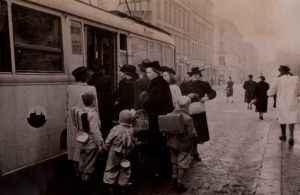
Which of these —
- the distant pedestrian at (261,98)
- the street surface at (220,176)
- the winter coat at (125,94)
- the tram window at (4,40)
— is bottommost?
the street surface at (220,176)

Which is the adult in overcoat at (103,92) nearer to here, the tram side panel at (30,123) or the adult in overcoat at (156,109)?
the tram side panel at (30,123)

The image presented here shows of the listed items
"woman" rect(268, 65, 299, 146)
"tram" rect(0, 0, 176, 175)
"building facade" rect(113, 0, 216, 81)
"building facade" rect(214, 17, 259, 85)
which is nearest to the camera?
"tram" rect(0, 0, 176, 175)

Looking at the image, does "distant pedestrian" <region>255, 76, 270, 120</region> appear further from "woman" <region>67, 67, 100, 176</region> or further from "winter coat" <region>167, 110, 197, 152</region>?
"woman" <region>67, 67, 100, 176</region>

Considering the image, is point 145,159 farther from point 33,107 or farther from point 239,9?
point 239,9

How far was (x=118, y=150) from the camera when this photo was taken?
528cm

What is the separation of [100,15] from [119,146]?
3838 millimetres

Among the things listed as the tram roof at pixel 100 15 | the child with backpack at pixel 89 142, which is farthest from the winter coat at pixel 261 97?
the child with backpack at pixel 89 142

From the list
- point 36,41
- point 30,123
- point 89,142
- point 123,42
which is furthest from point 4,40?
point 123,42

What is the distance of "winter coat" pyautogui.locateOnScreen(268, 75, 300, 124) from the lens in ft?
30.4

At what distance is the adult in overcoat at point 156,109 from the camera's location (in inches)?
237

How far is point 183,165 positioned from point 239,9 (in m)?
9.26

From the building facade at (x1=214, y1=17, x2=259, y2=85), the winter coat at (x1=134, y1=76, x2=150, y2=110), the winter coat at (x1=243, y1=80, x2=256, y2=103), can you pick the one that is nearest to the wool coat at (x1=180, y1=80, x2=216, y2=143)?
the winter coat at (x1=134, y1=76, x2=150, y2=110)

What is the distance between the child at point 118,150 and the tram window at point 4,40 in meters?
1.71

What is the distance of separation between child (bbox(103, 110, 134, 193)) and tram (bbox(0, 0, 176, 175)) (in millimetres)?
1298
